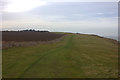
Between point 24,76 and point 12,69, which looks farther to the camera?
point 12,69

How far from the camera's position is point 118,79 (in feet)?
43.4

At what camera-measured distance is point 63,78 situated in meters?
13.1

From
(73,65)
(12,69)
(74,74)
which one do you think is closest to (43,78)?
(74,74)

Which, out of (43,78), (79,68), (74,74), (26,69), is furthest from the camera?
(79,68)

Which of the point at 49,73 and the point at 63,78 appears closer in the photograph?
the point at 63,78

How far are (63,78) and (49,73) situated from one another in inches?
64.2

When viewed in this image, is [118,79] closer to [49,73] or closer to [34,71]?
[49,73]

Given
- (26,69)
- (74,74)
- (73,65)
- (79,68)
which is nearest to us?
(74,74)

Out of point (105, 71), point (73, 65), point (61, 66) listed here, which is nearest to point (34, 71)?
point (61, 66)

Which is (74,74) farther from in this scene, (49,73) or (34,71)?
(34,71)

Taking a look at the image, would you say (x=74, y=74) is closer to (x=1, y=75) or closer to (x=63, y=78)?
(x=63, y=78)

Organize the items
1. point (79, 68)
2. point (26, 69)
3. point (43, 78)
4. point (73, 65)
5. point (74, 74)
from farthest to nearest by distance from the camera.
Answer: point (73, 65) < point (79, 68) < point (26, 69) < point (74, 74) < point (43, 78)

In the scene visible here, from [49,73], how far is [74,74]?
1860 millimetres

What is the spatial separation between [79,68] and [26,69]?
4.40m
